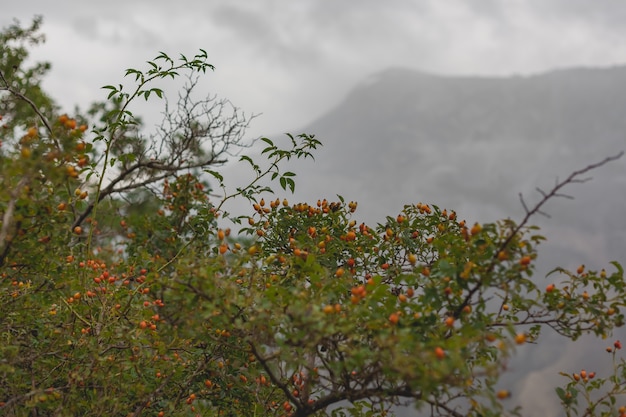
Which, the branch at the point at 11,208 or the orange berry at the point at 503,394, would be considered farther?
the branch at the point at 11,208

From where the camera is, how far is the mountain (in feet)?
247

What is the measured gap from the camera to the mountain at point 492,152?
75250 millimetres

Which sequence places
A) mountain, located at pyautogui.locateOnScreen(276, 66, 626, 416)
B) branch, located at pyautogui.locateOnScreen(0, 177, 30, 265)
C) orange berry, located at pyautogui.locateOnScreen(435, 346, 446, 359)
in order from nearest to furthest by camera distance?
orange berry, located at pyautogui.locateOnScreen(435, 346, 446, 359), branch, located at pyautogui.locateOnScreen(0, 177, 30, 265), mountain, located at pyautogui.locateOnScreen(276, 66, 626, 416)

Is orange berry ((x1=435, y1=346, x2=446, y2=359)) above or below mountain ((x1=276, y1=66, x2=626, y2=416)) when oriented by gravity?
below

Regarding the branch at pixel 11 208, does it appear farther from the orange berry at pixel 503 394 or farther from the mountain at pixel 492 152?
the mountain at pixel 492 152

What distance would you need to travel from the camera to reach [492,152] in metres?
100

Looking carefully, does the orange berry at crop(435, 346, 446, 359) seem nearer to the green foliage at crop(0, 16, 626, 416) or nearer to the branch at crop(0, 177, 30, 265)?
the green foliage at crop(0, 16, 626, 416)

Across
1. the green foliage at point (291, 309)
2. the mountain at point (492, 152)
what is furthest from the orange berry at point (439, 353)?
the mountain at point (492, 152)

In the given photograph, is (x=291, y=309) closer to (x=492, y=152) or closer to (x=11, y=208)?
(x=11, y=208)

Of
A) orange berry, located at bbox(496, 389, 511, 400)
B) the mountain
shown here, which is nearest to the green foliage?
orange berry, located at bbox(496, 389, 511, 400)

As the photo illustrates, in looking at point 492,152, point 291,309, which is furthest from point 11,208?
point 492,152

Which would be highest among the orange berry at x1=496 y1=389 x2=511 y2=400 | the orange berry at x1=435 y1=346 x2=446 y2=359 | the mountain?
the mountain

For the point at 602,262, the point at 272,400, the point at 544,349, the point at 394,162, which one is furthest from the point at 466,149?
the point at 272,400

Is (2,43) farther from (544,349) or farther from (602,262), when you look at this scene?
(602,262)
